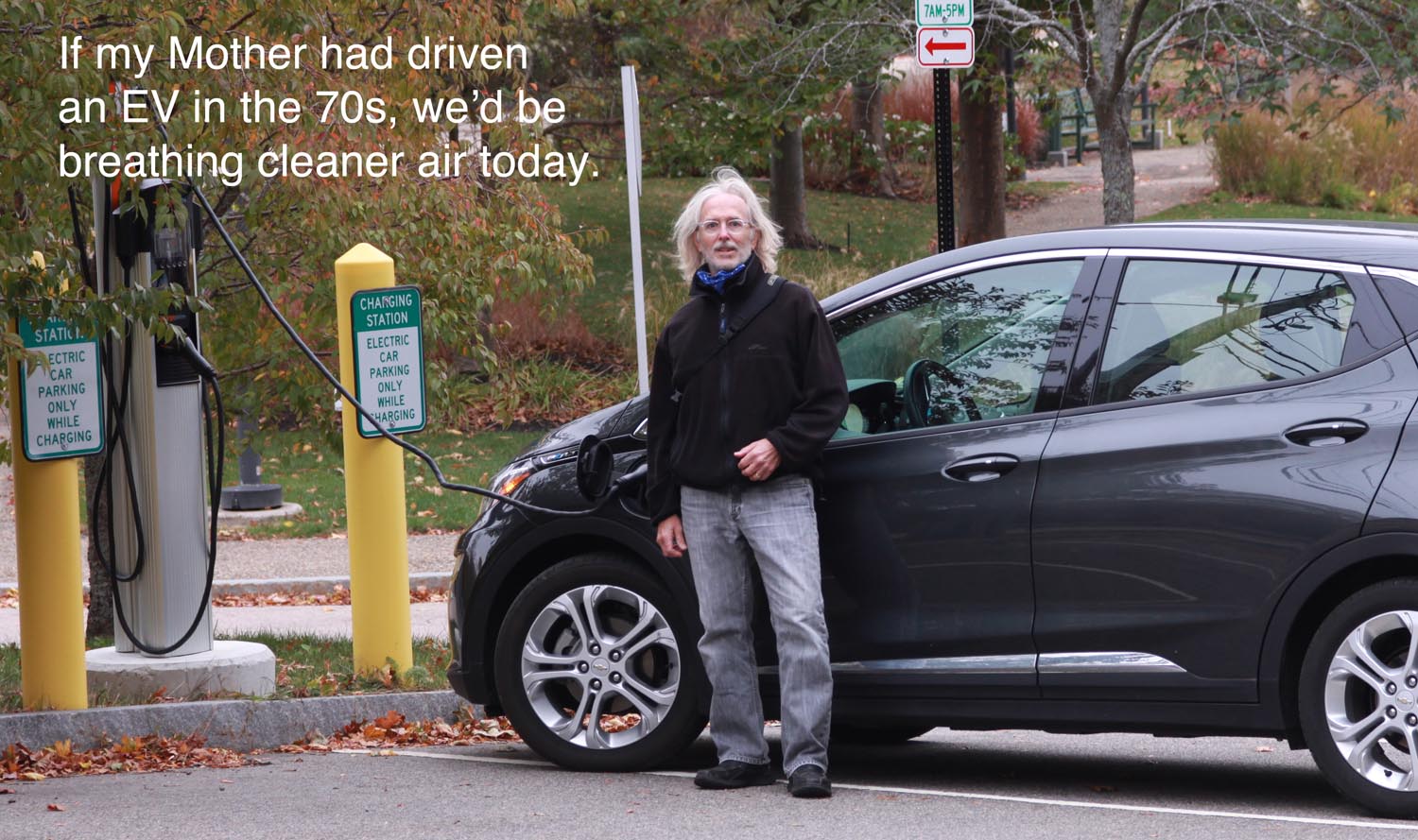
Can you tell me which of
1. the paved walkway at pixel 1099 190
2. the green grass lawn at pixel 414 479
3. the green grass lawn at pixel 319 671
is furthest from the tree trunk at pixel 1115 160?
the paved walkway at pixel 1099 190

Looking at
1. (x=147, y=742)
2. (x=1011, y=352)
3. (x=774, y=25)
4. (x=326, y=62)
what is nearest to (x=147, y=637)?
(x=147, y=742)

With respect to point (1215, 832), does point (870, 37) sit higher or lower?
higher

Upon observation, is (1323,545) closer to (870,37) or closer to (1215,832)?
(1215,832)

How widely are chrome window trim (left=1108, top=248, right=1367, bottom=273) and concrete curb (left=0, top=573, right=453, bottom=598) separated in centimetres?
752

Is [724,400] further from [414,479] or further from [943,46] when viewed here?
[414,479]

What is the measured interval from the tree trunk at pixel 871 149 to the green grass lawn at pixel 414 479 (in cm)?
1544

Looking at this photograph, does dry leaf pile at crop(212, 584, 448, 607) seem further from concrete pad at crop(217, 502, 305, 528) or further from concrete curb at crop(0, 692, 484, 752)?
concrete curb at crop(0, 692, 484, 752)

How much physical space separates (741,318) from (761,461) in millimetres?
464

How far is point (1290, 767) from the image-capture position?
671cm

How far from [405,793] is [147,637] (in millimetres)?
2113

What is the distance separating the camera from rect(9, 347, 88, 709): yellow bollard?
7367mm

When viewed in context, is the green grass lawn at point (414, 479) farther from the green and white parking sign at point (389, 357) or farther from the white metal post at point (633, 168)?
the green and white parking sign at point (389, 357)

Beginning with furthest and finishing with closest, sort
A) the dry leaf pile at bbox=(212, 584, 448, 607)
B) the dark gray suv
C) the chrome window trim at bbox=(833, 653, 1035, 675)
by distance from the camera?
the dry leaf pile at bbox=(212, 584, 448, 607)
the chrome window trim at bbox=(833, 653, 1035, 675)
the dark gray suv

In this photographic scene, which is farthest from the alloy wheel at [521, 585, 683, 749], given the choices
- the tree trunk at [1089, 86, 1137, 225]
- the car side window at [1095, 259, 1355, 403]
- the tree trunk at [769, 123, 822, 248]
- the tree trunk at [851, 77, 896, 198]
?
the tree trunk at [851, 77, 896, 198]
